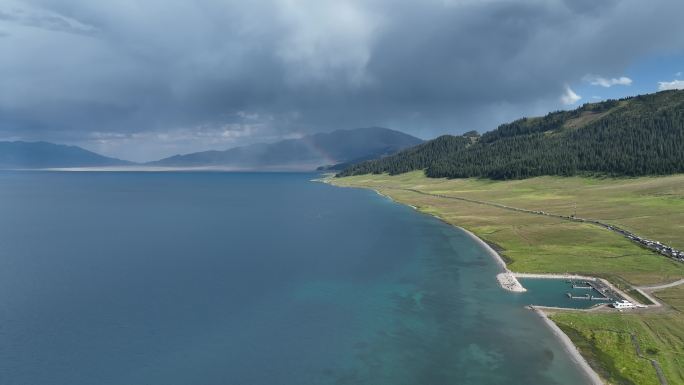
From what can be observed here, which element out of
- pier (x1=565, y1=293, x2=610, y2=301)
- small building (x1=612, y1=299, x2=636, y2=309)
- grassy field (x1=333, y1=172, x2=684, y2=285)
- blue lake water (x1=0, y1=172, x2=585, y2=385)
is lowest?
blue lake water (x1=0, y1=172, x2=585, y2=385)

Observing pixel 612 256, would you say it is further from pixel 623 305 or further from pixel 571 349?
pixel 571 349

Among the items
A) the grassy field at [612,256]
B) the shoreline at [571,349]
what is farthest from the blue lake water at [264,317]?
the grassy field at [612,256]

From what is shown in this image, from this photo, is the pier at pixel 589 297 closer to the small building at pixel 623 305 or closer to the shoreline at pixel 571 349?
the small building at pixel 623 305

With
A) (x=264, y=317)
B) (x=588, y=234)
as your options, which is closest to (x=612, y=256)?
(x=588, y=234)

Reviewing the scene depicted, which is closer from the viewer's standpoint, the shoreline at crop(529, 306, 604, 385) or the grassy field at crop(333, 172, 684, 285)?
the shoreline at crop(529, 306, 604, 385)

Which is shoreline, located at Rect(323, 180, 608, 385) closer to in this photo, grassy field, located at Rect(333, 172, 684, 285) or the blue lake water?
the blue lake water

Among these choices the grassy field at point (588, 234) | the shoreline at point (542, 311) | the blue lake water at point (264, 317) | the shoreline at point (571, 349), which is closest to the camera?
the shoreline at point (571, 349)

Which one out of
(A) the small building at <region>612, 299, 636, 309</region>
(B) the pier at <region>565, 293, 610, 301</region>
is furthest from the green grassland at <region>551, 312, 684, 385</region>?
(B) the pier at <region>565, 293, 610, 301</region>
